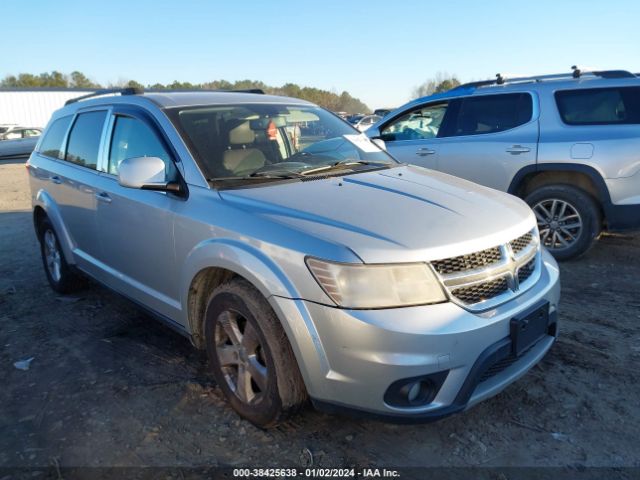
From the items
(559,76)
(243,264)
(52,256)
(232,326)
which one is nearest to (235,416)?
(232,326)

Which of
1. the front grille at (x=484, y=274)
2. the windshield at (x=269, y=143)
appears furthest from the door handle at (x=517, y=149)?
the front grille at (x=484, y=274)

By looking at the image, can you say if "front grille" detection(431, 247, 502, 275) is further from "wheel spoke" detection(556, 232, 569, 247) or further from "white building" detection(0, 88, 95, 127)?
"white building" detection(0, 88, 95, 127)

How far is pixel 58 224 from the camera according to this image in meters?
4.61

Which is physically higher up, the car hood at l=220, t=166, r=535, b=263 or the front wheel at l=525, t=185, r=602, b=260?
the car hood at l=220, t=166, r=535, b=263

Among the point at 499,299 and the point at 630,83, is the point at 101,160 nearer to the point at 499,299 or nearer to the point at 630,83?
the point at 499,299

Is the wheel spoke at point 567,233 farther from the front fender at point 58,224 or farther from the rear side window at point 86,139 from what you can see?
the front fender at point 58,224

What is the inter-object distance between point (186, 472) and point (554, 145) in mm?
4702

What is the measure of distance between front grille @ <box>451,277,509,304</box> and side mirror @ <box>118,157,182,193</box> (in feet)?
5.51

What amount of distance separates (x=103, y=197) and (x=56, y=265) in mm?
1714

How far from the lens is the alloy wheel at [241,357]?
8.64ft

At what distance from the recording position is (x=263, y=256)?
8.07 ft

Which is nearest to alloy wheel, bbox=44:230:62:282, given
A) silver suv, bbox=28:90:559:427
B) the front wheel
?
silver suv, bbox=28:90:559:427

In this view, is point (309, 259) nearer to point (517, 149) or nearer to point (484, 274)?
point (484, 274)

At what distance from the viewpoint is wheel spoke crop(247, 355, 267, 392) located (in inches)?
102
